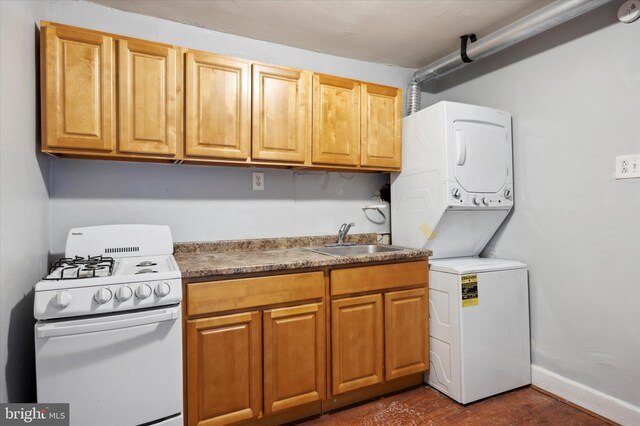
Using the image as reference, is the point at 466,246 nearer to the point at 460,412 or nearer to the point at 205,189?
the point at 460,412

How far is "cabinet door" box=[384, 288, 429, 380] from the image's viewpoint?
2217mm

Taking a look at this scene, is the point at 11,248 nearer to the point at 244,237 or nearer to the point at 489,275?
the point at 244,237

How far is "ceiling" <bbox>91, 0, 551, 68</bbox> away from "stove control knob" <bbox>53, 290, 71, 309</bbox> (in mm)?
1736

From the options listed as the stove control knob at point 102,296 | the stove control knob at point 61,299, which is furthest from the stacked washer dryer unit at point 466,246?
the stove control knob at point 61,299

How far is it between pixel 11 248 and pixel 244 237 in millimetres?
1298

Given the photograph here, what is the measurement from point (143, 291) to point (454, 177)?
1952 millimetres

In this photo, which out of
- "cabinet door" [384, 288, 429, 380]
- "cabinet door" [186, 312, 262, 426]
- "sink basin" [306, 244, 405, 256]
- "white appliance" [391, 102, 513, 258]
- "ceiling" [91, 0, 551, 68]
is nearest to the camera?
"cabinet door" [186, 312, 262, 426]

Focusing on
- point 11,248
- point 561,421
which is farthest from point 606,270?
point 11,248

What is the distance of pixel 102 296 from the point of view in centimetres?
140

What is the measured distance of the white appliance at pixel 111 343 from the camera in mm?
1356

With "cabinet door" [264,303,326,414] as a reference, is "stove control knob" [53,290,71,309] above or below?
above

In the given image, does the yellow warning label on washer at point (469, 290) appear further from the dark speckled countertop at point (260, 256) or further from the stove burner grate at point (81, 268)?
the stove burner grate at point (81, 268)

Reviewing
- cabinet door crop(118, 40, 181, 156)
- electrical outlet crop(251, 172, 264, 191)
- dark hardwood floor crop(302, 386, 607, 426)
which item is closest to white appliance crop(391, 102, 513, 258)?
dark hardwood floor crop(302, 386, 607, 426)

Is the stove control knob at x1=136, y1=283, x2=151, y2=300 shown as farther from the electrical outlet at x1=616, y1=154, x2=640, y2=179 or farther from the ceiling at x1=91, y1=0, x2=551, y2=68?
the electrical outlet at x1=616, y1=154, x2=640, y2=179
